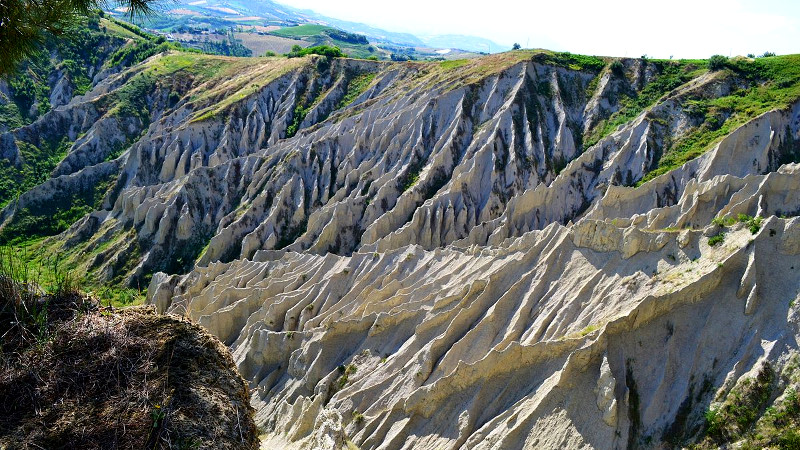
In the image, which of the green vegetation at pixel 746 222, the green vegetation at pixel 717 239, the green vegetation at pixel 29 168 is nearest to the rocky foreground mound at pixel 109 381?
the green vegetation at pixel 717 239

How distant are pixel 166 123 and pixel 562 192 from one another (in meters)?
58.5

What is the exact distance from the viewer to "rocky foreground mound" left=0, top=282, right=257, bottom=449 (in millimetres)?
10805

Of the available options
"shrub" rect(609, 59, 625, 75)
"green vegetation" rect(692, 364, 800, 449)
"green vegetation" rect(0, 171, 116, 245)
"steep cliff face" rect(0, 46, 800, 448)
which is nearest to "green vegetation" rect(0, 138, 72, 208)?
"steep cliff face" rect(0, 46, 800, 448)

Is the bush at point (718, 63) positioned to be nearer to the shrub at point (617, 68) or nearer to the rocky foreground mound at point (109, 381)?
the shrub at point (617, 68)

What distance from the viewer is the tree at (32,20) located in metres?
11.0

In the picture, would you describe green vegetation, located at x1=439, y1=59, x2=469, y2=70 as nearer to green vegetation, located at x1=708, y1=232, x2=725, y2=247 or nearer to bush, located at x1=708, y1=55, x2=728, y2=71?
bush, located at x1=708, y1=55, x2=728, y2=71

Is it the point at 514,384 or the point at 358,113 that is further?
the point at 358,113

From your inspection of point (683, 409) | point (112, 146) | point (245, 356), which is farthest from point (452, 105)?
A: point (112, 146)

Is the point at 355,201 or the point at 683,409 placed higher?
the point at 683,409

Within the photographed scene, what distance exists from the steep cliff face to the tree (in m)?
14.8

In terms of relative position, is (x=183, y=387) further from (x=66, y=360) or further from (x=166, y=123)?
(x=166, y=123)

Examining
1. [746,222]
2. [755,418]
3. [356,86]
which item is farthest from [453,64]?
[755,418]

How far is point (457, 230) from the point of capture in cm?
5138

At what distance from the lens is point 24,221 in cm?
7038
